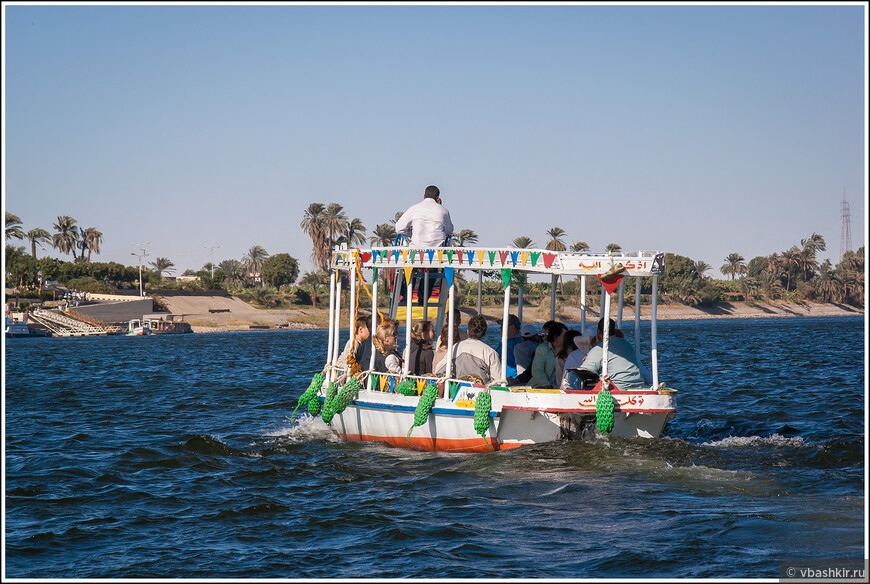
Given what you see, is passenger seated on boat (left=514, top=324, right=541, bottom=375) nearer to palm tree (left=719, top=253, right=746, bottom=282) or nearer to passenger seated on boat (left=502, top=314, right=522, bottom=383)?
passenger seated on boat (left=502, top=314, right=522, bottom=383)

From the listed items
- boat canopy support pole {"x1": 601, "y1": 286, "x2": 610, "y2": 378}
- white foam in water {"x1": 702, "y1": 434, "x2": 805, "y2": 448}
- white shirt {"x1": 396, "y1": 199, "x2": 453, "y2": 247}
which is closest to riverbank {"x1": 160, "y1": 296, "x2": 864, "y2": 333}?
white foam in water {"x1": 702, "y1": 434, "x2": 805, "y2": 448}

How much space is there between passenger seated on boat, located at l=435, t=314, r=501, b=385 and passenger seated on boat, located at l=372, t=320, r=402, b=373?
1374 mm

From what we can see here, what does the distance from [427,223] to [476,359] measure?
2620 millimetres

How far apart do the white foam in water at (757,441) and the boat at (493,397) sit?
7.32ft

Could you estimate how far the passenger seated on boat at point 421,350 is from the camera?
49.4 ft

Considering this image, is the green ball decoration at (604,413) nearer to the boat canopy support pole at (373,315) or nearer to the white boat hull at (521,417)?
the white boat hull at (521,417)

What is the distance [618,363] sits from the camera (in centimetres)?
1338

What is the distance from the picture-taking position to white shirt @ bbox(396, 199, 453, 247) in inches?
592

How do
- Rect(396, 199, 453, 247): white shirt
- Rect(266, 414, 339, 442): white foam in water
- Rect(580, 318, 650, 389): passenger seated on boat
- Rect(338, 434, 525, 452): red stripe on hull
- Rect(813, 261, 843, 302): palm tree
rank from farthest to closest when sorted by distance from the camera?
Rect(813, 261, 843, 302): palm tree, Rect(266, 414, 339, 442): white foam in water, Rect(396, 199, 453, 247): white shirt, Rect(338, 434, 525, 452): red stripe on hull, Rect(580, 318, 650, 389): passenger seated on boat

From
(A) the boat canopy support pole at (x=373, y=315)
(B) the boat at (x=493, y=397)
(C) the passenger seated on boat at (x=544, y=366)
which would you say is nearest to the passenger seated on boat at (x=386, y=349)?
(A) the boat canopy support pole at (x=373, y=315)

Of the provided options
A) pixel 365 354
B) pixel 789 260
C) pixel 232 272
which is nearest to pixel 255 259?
pixel 232 272

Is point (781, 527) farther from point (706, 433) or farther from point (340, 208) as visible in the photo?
point (340, 208)

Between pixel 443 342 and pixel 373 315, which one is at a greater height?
pixel 373 315

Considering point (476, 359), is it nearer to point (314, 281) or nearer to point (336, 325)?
point (336, 325)
